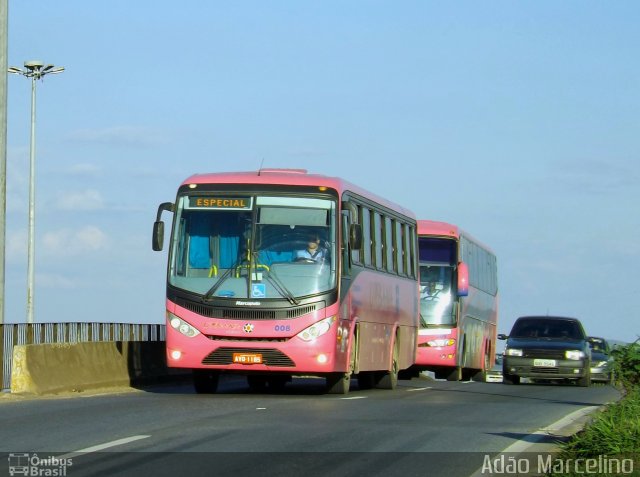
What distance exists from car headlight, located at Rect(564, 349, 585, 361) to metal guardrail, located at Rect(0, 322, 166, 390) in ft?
31.6

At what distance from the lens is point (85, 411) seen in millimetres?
16609

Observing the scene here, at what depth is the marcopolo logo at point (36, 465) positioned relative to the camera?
10.4 m

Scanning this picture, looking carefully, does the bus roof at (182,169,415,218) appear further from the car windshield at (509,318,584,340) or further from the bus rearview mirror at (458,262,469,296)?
the car windshield at (509,318,584,340)

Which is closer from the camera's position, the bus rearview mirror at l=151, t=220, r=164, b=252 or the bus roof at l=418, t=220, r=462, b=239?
the bus rearview mirror at l=151, t=220, r=164, b=252

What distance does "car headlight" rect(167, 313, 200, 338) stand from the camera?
21.5 m

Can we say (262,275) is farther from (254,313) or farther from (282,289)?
(254,313)

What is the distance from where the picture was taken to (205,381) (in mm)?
23094

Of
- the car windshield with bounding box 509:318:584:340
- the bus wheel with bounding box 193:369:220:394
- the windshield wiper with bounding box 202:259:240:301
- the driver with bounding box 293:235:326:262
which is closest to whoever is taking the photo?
the windshield wiper with bounding box 202:259:240:301

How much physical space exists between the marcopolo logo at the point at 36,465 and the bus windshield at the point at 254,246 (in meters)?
9.93

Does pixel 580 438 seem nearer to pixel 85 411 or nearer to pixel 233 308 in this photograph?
pixel 85 411

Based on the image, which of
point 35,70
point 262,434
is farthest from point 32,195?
point 262,434

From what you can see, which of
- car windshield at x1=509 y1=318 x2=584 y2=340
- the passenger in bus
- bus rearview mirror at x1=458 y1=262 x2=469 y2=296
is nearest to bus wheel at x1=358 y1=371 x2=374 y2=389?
the passenger in bus

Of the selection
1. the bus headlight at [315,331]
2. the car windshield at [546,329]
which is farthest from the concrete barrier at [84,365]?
the car windshield at [546,329]

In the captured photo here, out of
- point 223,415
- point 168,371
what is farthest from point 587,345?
point 223,415
